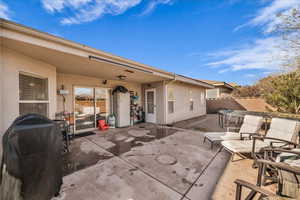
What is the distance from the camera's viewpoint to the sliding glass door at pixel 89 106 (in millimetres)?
5582

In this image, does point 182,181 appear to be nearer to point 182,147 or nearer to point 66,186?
point 182,147

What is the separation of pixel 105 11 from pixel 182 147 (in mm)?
6277

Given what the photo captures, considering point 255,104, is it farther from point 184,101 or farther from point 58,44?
point 58,44

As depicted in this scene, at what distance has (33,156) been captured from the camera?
1.30 metres

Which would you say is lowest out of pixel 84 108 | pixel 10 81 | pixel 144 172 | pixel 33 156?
pixel 144 172

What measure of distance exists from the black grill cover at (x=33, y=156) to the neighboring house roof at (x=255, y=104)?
46.8 feet

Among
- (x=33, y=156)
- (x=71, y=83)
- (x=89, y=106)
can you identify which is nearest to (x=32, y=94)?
(x=71, y=83)

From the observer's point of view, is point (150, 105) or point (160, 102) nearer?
point (160, 102)

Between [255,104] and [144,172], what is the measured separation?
13444 mm

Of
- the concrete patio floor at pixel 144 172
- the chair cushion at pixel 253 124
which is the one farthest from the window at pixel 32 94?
the chair cushion at pixel 253 124

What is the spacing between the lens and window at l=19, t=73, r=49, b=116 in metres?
3.05

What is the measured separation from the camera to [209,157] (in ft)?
10.6

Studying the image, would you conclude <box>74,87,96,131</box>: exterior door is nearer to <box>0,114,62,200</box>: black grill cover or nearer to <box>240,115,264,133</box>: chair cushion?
<box>0,114,62,200</box>: black grill cover

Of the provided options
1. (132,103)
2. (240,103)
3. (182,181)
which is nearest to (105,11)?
(132,103)
